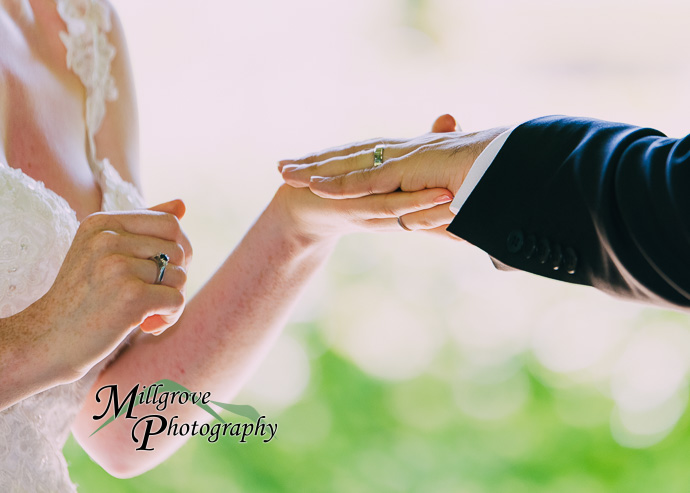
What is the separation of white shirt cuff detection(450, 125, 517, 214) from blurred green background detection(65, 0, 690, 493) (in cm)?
151

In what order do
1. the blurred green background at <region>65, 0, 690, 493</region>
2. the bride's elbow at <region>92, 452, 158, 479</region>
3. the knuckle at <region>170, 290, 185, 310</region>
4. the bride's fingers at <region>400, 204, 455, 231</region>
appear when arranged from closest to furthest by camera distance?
the knuckle at <region>170, 290, 185, 310</region>
the bride's fingers at <region>400, 204, 455, 231</region>
the bride's elbow at <region>92, 452, 158, 479</region>
the blurred green background at <region>65, 0, 690, 493</region>

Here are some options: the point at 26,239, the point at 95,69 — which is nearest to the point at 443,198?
the point at 26,239

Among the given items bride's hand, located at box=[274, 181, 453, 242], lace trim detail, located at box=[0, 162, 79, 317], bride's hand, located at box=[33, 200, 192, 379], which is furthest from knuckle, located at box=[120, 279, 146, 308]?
bride's hand, located at box=[274, 181, 453, 242]

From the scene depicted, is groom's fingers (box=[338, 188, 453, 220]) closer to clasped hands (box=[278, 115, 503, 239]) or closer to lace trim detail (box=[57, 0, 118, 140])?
clasped hands (box=[278, 115, 503, 239])

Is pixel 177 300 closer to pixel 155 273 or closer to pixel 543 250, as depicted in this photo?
pixel 155 273

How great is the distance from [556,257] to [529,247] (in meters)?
0.04

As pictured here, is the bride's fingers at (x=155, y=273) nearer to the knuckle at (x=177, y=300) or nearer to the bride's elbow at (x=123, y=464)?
the knuckle at (x=177, y=300)

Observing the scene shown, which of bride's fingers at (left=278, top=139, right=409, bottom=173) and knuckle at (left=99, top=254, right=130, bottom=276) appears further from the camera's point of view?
bride's fingers at (left=278, top=139, right=409, bottom=173)

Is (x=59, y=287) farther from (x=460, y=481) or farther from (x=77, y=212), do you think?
(x=460, y=481)

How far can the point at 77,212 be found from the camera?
1165mm

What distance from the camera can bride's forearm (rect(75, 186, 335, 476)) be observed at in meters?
1.23

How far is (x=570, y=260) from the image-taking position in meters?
0.88

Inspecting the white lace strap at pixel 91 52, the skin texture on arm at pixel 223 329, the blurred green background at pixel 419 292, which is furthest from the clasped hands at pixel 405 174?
the blurred green background at pixel 419 292

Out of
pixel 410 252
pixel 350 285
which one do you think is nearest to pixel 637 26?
pixel 410 252
